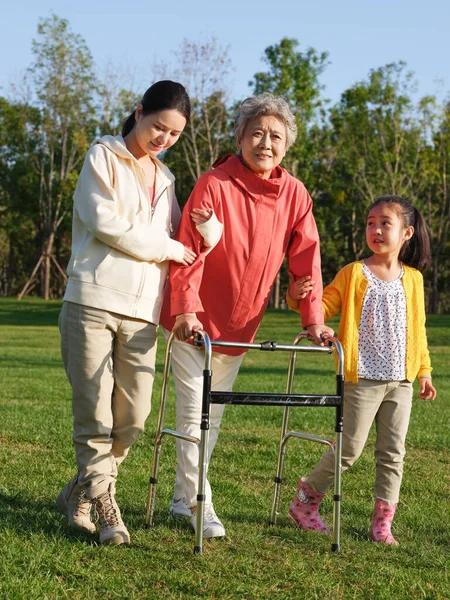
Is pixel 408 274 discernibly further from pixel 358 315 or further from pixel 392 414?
pixel 392 414

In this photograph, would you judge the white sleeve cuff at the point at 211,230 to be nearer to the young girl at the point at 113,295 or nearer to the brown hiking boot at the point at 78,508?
the young girl at the point at 113,295

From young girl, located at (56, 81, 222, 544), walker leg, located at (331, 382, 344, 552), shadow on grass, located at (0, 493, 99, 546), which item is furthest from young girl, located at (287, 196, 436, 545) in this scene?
shadow on grass, located at (0, 493, 99, 546)

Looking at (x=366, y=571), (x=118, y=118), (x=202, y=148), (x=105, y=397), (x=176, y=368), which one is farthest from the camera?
(x=118, y=118)

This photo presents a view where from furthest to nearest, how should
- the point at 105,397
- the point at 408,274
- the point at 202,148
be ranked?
the point at 202,148, the point at 408,274, the point at 105,397

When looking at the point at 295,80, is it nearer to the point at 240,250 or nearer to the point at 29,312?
the point at 29,312

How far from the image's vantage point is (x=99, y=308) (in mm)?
4363

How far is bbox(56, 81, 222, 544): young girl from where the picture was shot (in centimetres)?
436

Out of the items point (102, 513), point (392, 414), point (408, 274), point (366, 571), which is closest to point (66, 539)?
point (102, 513)

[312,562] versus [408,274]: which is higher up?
[408,274]

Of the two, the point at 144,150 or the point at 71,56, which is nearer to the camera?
the point at 144,150

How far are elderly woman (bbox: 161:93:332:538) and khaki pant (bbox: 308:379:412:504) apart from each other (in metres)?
0.45

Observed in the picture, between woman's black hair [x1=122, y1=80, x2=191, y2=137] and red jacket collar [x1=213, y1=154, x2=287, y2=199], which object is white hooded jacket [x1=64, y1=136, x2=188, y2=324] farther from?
red jacket collar [x1=213, y1=154, x2=287, y2=199]

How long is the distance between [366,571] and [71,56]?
131ft

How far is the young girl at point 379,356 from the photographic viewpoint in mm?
4879
